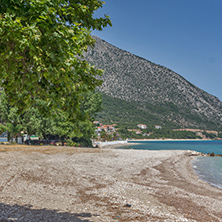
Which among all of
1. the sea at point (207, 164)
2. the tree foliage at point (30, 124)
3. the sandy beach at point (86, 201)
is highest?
the tree foliage at point (30, 124)

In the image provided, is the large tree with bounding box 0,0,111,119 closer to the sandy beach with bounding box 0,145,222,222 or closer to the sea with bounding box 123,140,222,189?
the sandy beach with bounding box 0,145,222,222

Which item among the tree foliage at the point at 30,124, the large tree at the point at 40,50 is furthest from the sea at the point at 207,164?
the tree foliage at the point at 30,124

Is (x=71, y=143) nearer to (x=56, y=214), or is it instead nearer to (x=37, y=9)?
(x=56, y=214)

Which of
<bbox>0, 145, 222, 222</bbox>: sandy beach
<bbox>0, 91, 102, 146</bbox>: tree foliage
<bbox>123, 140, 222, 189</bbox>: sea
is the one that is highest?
<bbox>0, 91, 102, 146</bbox>: tree foliage

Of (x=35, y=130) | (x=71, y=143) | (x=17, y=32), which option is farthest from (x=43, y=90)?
(x=71, y=143)

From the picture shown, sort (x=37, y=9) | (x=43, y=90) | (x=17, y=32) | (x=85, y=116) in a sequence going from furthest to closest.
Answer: (x=85, y=116) → (x=43, y=90) → (x=37, y=9) → (x=17, y=32)

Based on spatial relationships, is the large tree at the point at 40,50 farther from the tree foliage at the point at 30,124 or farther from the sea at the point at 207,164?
the tree foliage at the point at 30,124

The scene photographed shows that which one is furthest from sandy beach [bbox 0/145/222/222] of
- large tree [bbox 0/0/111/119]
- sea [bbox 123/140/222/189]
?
sea [bbox 123/140/222/189]

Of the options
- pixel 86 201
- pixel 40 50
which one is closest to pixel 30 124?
pixel 86 201

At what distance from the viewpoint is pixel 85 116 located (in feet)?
21.0

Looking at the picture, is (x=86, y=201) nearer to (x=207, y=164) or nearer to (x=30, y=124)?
(x=207, y=164)

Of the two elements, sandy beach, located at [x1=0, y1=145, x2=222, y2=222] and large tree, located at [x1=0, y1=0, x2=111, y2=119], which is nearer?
large tree, located at [x1=0, y1=0, x2=111, y2=119]

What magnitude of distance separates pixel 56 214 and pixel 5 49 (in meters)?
6.53

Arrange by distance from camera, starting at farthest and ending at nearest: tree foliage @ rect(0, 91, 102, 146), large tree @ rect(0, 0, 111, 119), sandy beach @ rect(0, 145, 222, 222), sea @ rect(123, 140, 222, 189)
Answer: tree foliage @ rect(0, 91, 102, 146) < sea @ rect(123, 140, 222, 189) < sandy beach @ rect(0, 145, 222, 222) < large tree @ rect(0, 0, 111, 119)
